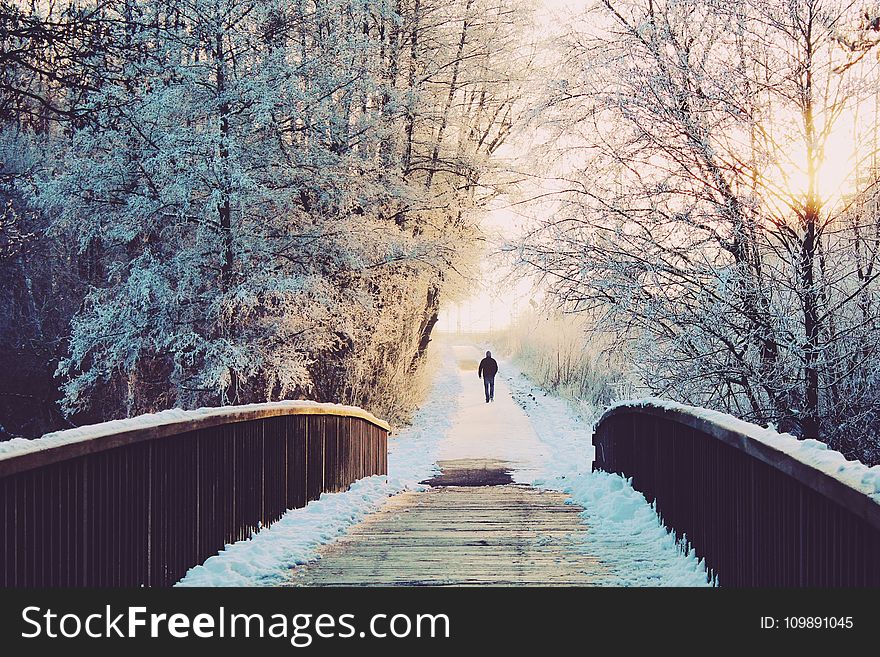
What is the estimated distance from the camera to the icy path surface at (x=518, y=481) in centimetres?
567

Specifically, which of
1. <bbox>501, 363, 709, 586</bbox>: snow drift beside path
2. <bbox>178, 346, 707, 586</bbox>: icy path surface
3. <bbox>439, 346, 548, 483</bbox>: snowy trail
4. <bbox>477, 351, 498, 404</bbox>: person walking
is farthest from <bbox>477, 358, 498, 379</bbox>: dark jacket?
<bbox>501, 363, 709, 586</bbox>: snow drift beside path

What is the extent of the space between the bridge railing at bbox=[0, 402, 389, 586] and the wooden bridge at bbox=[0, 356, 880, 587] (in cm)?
1

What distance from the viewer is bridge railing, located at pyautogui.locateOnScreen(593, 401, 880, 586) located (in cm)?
315

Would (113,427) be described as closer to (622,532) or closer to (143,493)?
(143,493)

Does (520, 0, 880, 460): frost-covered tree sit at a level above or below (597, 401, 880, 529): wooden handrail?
above

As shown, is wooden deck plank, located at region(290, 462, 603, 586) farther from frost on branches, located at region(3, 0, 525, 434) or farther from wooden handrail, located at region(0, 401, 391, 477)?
frost on branches, located at region(3, 0, 525, 434)

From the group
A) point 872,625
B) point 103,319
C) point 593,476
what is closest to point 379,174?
point 103,319

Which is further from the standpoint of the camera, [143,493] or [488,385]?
[488,385]

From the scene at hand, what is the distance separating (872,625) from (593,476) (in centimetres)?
825

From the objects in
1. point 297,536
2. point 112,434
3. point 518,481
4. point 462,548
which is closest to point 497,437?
point 518,481

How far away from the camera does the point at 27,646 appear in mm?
3666

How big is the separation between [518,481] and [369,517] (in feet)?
16.9

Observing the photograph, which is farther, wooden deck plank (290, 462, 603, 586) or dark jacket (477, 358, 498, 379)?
dark jacket (477, 358, 498, 379)

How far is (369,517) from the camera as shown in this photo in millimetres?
8820
